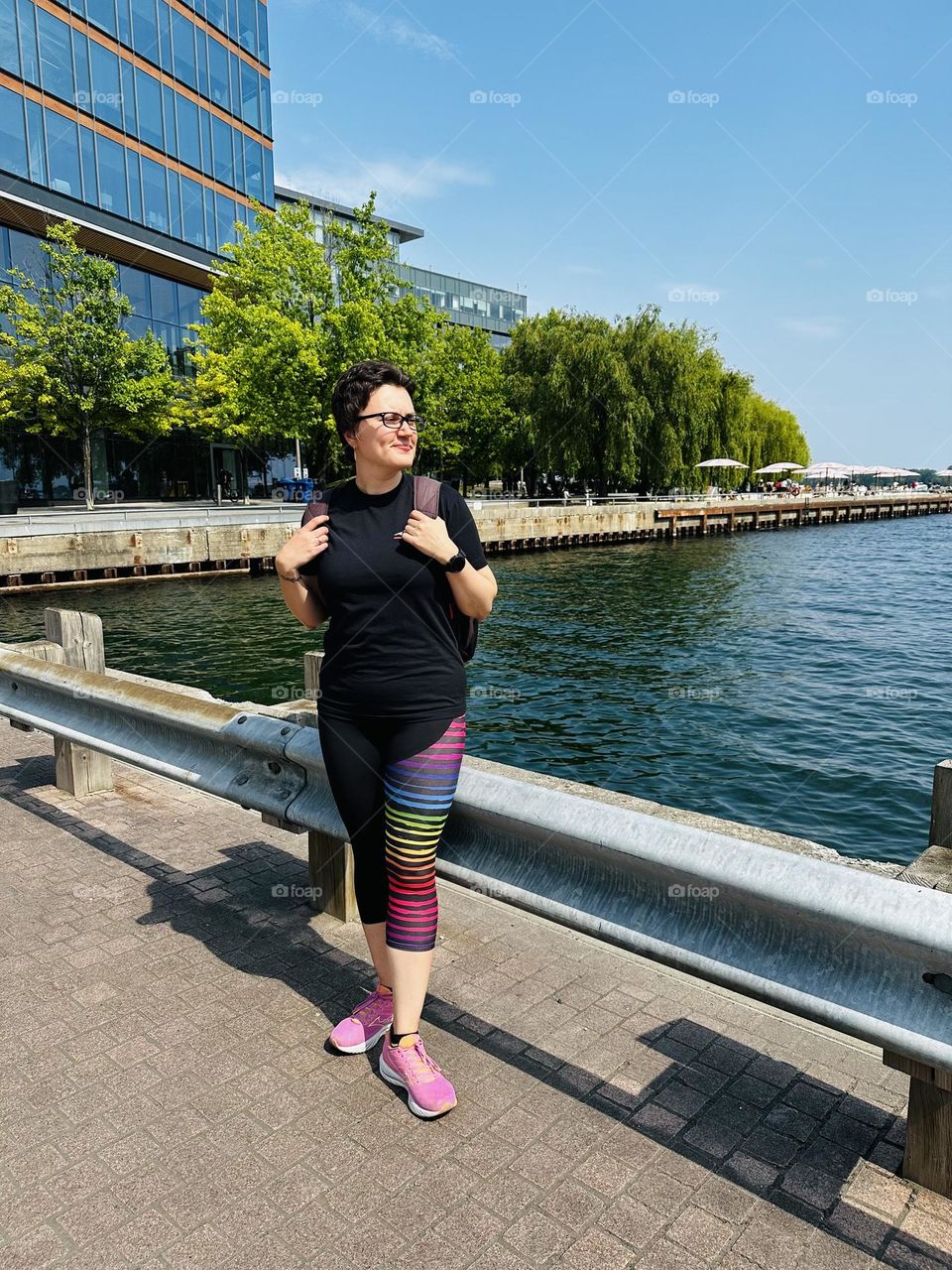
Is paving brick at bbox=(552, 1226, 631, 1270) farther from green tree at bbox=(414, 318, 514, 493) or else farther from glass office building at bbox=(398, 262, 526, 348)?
glass office building at bbox=(398, 262, 526, 348)

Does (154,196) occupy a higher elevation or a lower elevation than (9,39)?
lower

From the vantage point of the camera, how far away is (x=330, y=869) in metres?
3.86

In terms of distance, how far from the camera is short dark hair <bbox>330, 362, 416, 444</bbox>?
9.11 ft

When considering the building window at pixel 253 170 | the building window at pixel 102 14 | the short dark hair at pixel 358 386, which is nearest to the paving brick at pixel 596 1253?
the short dark hair at pixel 358 386

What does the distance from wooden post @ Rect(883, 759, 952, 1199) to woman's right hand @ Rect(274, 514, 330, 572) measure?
6.02 feet

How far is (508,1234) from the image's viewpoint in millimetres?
2178

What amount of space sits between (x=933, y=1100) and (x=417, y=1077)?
4.59 ft

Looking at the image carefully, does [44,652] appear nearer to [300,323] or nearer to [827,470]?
[300,323]

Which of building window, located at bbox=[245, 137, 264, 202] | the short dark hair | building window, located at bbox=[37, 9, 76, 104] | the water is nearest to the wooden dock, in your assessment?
the water

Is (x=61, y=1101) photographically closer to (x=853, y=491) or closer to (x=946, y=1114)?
(x=946, y=1114)

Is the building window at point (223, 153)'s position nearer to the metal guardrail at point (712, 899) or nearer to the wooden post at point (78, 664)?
the wooden post at point (78, 664)

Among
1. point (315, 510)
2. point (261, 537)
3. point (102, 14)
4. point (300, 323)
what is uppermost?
point (102, 14)

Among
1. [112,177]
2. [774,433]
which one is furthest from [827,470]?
[112,177]

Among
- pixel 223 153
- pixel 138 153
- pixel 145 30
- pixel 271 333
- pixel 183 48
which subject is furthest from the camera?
pixel 223 153
